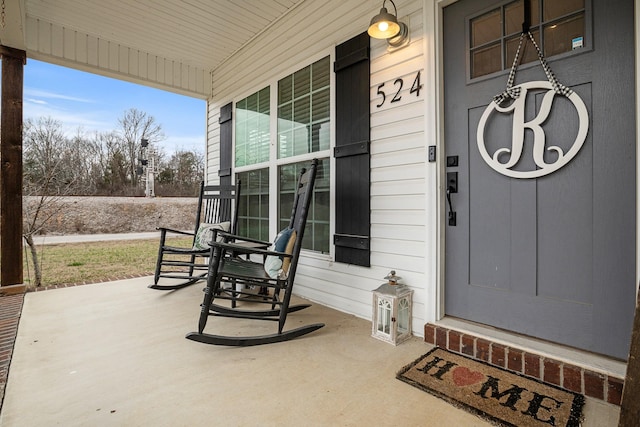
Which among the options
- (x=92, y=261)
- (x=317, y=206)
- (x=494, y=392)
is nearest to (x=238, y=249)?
(x=317, y=206)

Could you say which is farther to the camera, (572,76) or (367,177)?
(367,177)

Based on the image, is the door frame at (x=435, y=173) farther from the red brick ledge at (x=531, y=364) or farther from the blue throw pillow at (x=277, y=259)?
the blue throw pillow at (x=277, y=259)

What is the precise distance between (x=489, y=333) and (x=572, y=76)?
1417 mm

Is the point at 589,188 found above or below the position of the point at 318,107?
below

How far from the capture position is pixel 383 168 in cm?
228

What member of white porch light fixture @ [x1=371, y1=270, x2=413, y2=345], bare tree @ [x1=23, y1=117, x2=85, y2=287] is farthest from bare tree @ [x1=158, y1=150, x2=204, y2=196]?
white porch light fixture @ [x1=371, y1=270, x2=413, y2=345]

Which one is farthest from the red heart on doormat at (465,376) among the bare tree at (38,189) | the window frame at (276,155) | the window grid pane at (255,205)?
the bare tree at (38,189)

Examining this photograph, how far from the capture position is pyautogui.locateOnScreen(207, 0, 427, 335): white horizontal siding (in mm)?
2053

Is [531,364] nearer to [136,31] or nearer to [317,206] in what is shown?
[317,206]

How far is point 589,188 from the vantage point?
146cm

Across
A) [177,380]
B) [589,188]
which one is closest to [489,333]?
[589,188]

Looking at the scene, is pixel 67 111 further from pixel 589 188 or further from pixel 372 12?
pixel 589 188

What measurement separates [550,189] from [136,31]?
431cm

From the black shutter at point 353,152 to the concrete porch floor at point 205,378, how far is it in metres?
0.61
